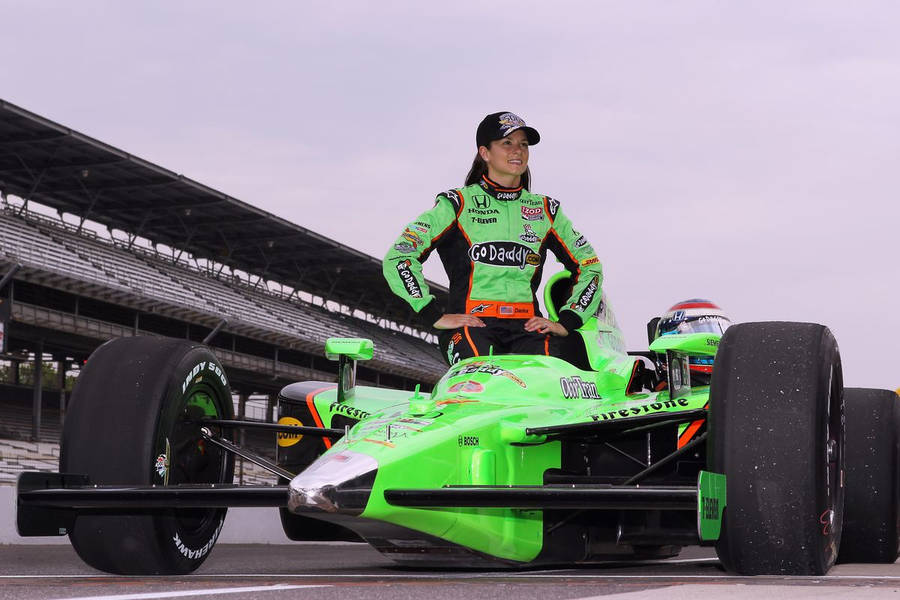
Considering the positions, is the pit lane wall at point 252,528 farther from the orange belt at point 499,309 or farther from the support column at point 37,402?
the support column at point 37,402

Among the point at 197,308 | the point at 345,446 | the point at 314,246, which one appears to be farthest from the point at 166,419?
the point at 314,246

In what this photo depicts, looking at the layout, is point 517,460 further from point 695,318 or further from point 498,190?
point 695,318

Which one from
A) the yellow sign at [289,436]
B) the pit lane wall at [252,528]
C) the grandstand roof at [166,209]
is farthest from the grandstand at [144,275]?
the yellow sign at [289,436]

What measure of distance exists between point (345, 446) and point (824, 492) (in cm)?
189

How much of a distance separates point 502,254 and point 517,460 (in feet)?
5.91

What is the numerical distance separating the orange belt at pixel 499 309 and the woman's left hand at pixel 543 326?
5.4 inches

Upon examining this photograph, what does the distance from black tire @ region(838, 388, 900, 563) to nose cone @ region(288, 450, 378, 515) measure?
115 inches

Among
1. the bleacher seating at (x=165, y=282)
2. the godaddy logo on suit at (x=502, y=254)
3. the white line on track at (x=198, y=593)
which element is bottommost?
the white line on track at (x=198, y=593)

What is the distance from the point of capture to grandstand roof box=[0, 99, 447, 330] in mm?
34375

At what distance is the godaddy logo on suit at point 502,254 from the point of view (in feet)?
23.5

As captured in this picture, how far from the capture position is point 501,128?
24.0ft

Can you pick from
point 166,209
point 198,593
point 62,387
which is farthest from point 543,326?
point 166,209

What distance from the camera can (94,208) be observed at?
39531 mm

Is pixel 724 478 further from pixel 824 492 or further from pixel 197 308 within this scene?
pixel 197 308
